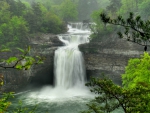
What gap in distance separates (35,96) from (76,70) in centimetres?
1137

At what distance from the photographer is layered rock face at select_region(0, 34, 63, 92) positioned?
129 feet

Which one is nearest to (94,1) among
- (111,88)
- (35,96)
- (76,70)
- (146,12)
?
(146,12)

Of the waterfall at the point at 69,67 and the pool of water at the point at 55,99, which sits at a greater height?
the waterfall at the point at 69,67

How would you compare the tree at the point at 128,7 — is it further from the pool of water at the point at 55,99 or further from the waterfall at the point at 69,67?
the pool of water at the point at 55,99

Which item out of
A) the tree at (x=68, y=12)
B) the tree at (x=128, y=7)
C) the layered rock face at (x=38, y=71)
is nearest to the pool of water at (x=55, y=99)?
the layered rock face at (x=38, y=71)

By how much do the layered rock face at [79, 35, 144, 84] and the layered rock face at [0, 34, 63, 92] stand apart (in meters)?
6.79

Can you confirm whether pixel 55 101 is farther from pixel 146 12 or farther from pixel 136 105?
pixel 146 12

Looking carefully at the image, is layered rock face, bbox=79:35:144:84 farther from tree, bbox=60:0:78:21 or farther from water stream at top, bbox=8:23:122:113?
tree, bbox=60:0:78:21

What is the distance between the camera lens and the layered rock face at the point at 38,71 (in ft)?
129

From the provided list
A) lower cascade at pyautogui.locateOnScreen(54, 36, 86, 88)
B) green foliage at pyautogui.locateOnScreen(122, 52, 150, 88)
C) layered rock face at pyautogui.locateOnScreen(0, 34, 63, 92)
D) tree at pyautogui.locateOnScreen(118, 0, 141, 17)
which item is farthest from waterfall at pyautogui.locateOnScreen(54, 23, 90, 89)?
green foliage at pyautogui.locateOnScreen(122, 52, 150, 88)

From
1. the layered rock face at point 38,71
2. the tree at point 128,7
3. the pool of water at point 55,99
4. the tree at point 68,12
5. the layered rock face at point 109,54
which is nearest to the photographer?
the pool of water at point 55,99

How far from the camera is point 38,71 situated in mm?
42312

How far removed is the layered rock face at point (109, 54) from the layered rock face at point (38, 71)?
267 inches

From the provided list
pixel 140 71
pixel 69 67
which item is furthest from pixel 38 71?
pixel 140 71
